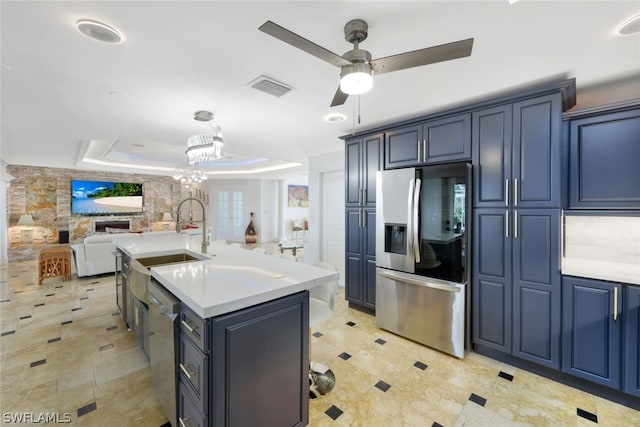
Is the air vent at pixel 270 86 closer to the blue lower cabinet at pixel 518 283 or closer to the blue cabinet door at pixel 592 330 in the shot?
the blue lower cabinet at pixel 518 283

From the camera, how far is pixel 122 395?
6.52ft

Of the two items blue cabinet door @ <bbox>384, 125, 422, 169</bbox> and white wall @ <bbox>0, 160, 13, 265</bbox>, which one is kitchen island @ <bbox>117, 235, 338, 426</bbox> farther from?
white wall @ <bbox>0, 160, 13, 265</bbox>

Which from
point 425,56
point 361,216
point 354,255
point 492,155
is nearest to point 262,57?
point 425,56

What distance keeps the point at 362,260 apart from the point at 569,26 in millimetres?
2695

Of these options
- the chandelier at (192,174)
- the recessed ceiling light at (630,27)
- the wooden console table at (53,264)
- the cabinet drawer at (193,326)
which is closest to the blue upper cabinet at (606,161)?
the recessed ceiling light at (630,27)

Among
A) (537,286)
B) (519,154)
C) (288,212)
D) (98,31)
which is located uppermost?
(98,31)

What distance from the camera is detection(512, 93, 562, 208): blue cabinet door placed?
6.81ft

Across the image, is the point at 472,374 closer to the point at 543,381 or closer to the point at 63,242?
the point at 543,381

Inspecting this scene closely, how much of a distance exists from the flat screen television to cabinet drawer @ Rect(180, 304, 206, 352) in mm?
8899

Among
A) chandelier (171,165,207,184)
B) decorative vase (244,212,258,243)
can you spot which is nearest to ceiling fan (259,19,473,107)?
chandelier (171,165,207,184)

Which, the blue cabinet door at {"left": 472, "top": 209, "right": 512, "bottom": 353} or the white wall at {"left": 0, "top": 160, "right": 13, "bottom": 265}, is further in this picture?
the white wall at {"left": 0, "top": 160, "right": 13, "bottom": 265}

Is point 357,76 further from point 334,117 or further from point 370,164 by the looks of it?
point 370,164

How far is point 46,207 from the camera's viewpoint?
23.9ft

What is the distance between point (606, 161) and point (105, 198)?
10774mm
